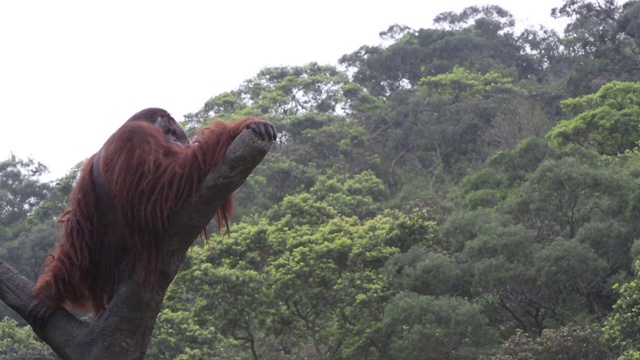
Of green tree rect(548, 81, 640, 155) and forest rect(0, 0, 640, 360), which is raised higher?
green tree rect(548, 81, 640, 155)

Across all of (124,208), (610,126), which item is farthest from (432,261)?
(124,208)

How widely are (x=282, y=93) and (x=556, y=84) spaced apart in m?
9.53

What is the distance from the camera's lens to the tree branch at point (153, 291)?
292cm

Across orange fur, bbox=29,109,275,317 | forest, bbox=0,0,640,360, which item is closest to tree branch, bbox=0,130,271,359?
orange fur, bbox=29,109,275,317

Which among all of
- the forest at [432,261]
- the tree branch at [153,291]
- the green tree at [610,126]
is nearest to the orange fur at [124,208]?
the tree branch at [153,291]

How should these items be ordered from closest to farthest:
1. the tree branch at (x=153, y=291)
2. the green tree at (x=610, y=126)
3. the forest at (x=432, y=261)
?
1. the tree branch at (x=153, y=291)
2. the forest at (x=432, y=261)
3. the green tree at (x=610, y=126)

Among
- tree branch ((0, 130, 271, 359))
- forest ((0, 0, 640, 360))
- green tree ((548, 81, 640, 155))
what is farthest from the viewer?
green tree ((548, 81, 640, 155))

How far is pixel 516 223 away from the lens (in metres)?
18.1

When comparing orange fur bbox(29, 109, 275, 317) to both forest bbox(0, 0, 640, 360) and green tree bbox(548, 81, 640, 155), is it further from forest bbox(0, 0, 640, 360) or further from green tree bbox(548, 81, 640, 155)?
green tree bbox(548, 81, 640, 155)

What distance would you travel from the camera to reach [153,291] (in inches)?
118

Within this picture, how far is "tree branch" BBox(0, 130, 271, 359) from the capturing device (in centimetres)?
292

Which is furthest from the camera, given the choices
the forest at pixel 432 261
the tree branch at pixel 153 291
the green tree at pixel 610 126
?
the green tree at pixel 610 126

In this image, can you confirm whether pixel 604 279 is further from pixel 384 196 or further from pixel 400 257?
pixel 384 196

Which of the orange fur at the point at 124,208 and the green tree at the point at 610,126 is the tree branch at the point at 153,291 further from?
the green tree at the point at 610,126
